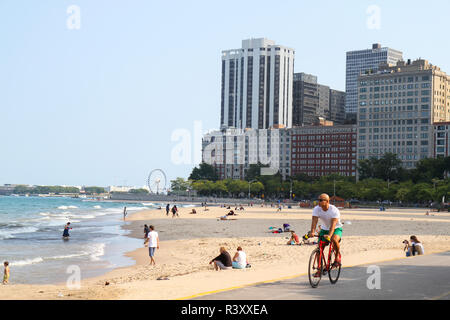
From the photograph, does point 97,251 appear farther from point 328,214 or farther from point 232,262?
point 328,214

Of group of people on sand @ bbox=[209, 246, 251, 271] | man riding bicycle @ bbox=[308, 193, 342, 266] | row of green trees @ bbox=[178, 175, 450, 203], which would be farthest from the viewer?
row of green trees @ bbox=[178, 175, 450, 203]

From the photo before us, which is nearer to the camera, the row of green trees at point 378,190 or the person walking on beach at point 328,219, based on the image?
the person walking on beach at point 328,219

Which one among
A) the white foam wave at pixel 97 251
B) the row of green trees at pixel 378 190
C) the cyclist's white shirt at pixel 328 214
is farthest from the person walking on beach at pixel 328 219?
the row of green trees at pixel 378 190

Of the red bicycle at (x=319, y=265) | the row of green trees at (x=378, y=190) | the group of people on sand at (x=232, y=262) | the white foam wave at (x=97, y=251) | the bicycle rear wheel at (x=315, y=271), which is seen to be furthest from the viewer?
the row of green trees at (x=378, y=190)

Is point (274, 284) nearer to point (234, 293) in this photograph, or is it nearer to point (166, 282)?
point (234, 293)

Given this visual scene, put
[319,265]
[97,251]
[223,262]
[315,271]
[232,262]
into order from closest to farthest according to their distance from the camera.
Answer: [319,265] → [315,271] → [232,262] → [223,262] → [97,251]

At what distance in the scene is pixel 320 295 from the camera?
13.4 m

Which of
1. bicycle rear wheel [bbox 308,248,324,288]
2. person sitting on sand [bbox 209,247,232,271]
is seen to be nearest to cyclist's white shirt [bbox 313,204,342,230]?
bicycle rear wheel [bbox 308,248,324,288]

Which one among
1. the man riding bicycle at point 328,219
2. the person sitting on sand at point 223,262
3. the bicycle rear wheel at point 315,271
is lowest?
the person sitting on sand at point 223,262

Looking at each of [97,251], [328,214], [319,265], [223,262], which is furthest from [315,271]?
[97,251]

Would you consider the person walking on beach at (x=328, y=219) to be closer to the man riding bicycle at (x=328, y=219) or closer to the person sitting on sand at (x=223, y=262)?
the man riding bicycle at (x=328, y=219)

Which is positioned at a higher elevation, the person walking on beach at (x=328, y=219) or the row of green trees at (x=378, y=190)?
the person walking on beach at (x=328, y=219)

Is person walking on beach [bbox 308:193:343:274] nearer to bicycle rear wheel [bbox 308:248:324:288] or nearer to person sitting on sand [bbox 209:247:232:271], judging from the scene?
bicycle rear wheel [bbox 308:248:324:288]
